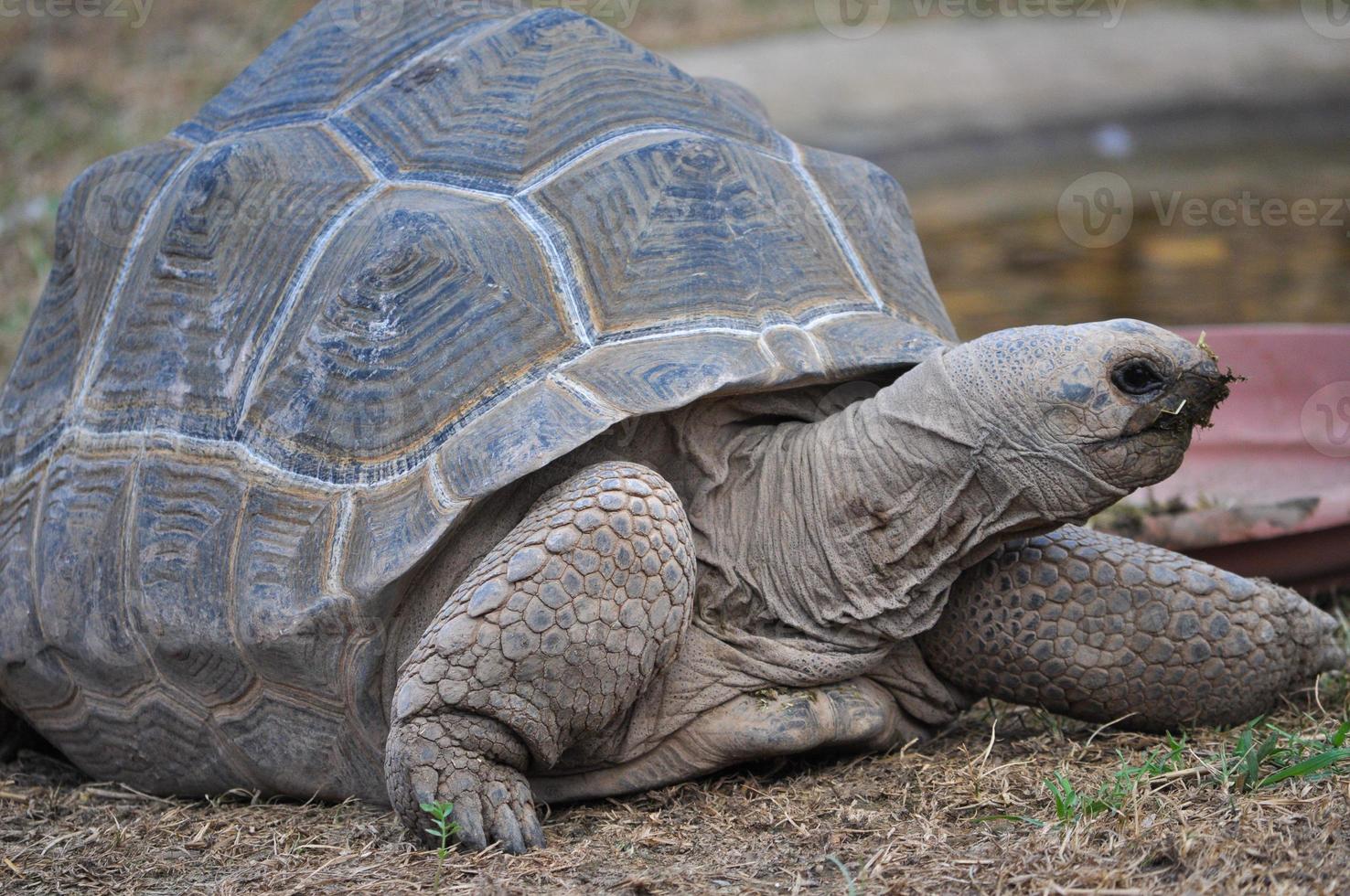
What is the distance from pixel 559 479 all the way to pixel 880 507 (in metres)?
0.60

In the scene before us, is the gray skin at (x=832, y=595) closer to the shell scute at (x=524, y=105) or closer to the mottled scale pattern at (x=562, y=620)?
the mottled scale pattern at (x=562, y=620)

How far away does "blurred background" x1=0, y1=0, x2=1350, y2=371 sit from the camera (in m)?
7.87

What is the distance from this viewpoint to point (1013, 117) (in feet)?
43.5

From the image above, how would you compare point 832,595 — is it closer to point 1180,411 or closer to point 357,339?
point 1180,411

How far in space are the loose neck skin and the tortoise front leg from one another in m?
0.13

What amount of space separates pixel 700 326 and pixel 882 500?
0.47 m

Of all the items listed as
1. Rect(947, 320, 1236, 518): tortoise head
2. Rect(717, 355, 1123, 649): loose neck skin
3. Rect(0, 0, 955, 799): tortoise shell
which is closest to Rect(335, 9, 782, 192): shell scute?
Rect(0, 0, 955, 799): tortoise shell

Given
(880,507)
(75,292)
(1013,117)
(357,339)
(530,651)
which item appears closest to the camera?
(530,651)

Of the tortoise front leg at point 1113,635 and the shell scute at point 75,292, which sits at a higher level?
the shell scute at point 75,292

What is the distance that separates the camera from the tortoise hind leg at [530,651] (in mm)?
2396

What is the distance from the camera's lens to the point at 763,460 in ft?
9.12

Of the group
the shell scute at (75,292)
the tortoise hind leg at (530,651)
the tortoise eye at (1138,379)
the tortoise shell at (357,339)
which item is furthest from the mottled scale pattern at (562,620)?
the shell scute at (75,292)

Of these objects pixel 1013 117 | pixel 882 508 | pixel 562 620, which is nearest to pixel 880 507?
pixel 882 508

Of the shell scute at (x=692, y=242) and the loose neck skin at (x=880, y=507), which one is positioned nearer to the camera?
the loose neck skin at (x=880, y=507)
